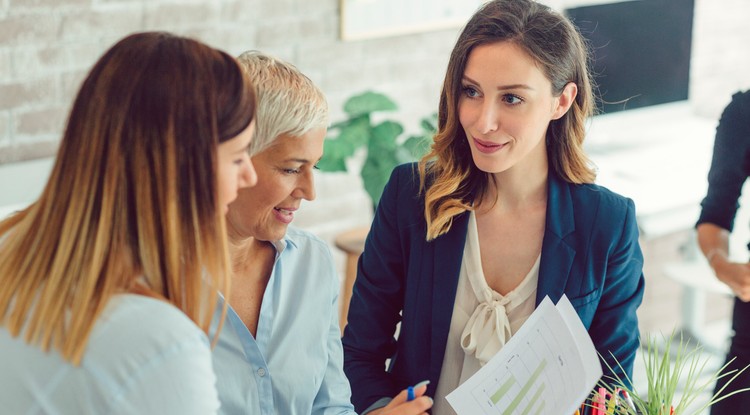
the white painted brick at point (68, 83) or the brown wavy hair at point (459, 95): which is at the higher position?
the brown wavy hair at point (459, 95)

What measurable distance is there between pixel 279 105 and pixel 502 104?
442 mm

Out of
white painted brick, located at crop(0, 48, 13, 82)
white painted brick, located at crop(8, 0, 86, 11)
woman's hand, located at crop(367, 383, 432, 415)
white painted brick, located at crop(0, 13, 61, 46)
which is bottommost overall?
woman's hand, located at crop(367, 383, 432, 415)

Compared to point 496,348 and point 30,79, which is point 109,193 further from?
point 30,79

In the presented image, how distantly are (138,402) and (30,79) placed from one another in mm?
1791

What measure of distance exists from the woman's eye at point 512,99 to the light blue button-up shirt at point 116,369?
0.84m

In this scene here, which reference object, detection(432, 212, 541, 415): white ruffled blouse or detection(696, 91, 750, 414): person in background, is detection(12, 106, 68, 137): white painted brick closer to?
detection(432, 212, 541, 415): white ruffled blouse

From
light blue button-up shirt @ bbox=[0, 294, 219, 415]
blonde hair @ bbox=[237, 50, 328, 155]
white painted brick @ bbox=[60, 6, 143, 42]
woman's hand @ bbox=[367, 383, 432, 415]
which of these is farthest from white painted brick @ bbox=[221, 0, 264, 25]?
light blue button-up shirt @ bbox=[0, 294, 219, 415]

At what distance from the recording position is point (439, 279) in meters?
1.61

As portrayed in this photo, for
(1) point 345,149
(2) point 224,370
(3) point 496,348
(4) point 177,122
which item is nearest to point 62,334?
(4) point 177,122

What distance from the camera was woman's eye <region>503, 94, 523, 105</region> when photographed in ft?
5.08

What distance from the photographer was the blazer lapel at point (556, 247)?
1.57 metres

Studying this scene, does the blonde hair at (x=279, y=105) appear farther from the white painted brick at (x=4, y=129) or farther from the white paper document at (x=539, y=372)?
the white painted brick at (x=4, y=129)

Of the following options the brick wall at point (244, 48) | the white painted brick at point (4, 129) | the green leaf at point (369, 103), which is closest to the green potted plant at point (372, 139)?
the green leaf at point (369, 103)

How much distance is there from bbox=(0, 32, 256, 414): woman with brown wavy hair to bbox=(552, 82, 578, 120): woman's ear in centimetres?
80
